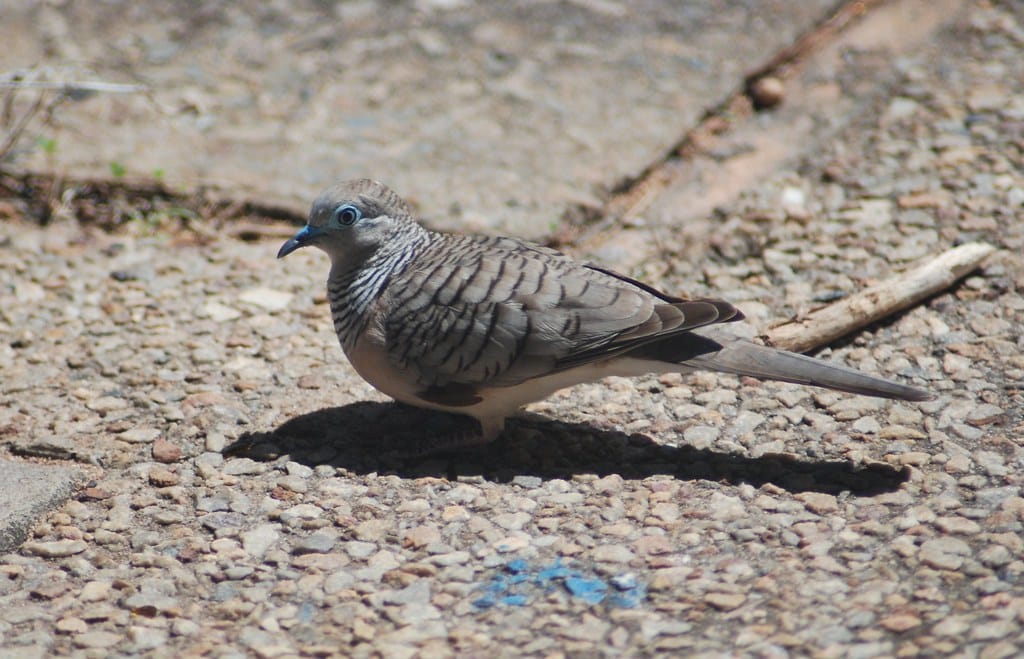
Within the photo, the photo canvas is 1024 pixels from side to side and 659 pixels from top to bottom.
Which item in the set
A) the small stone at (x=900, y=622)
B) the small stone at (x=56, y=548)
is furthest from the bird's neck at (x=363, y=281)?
A: the small stone at (x=900, y=622)

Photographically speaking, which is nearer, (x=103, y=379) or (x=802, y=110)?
(x=103, y=379)

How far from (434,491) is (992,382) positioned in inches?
89.9

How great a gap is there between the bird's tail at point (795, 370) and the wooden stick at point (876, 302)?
0.61 meters

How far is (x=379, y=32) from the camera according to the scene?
24.8 ft

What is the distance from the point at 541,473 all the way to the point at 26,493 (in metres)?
1.86

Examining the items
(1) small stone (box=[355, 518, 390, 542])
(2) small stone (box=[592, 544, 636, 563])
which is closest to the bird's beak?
(1) small stone (box=[355, 518, 390, 542])

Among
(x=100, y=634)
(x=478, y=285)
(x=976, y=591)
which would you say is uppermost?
(x=478, y=285)

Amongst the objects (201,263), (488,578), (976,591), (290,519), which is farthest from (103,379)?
(976,591)

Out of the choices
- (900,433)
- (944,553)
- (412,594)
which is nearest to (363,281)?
(412,594)

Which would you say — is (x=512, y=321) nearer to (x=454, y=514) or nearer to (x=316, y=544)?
(x=454, y=514)

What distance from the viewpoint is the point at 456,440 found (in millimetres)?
4410

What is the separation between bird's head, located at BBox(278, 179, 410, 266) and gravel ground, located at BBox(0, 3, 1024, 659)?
0.70 metres

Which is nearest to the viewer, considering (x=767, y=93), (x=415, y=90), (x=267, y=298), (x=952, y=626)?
(x=952, y=626)

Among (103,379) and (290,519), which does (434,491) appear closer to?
(290,519)
